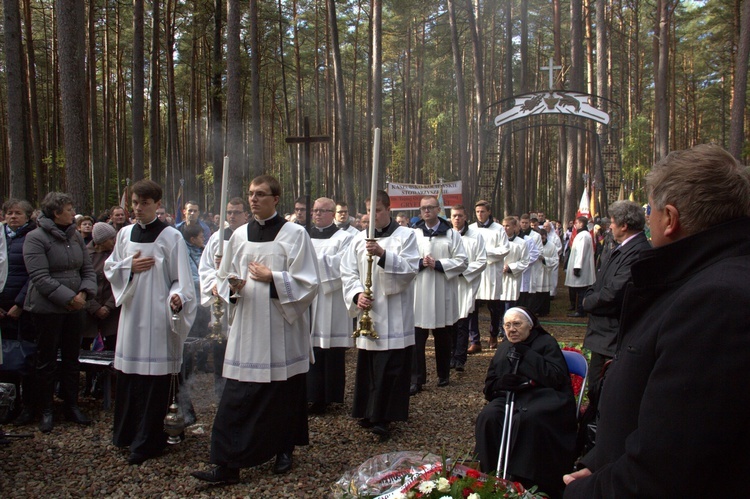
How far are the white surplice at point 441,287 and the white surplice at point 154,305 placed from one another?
3.24m

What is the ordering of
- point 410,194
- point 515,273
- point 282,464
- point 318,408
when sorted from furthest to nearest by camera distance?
point 410,194 → point 515,273 → point 318,408 → point 282,464

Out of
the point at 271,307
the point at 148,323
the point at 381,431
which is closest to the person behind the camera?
the point at 271,307

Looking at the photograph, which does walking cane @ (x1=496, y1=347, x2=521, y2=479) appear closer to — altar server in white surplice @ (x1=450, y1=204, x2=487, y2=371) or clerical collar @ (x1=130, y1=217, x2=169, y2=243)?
clerical collar @ (x1=130, y1=217, x2=169, y2=243)

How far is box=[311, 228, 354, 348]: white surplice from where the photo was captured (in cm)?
680

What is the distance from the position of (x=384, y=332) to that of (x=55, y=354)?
3.24 meters

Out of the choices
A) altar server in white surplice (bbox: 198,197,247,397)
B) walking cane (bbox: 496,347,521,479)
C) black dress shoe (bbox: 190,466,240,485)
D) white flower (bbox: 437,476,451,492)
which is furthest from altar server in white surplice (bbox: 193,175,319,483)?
white flower (bbox: 437,476,451,492)

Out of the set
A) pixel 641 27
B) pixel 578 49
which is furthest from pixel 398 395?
pixel 641 27

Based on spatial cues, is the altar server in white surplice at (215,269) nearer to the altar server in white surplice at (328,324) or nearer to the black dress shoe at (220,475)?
the altar server in white surplice at (328,324)

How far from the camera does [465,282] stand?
29.9ft

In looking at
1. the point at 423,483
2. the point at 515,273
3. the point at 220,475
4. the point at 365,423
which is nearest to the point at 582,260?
the point at 515,273

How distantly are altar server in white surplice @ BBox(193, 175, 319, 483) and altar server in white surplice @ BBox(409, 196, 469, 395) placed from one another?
104 inches

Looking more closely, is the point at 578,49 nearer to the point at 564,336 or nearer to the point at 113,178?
the point at 564,336

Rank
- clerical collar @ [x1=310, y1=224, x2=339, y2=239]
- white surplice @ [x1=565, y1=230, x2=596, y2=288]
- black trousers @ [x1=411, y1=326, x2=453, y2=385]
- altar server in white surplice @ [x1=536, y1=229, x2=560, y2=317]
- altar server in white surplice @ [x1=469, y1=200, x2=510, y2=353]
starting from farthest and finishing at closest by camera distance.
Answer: altar server in white surplice @ [x1=536, y1=229, x2=560, y2=317] → white surplice @ [x1=565, y1=230, x2=596, y2=288] → altar server in white surplice @ [x1=469, y1=200, x2=510, y2=353] → black trousers @ [x1=411, y1=326, x2=453, y2=385] → clerical collar @ [x1=310, y1=224, x2=339, y2=239]

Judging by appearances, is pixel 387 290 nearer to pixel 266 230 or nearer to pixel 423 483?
pixel 266 230
